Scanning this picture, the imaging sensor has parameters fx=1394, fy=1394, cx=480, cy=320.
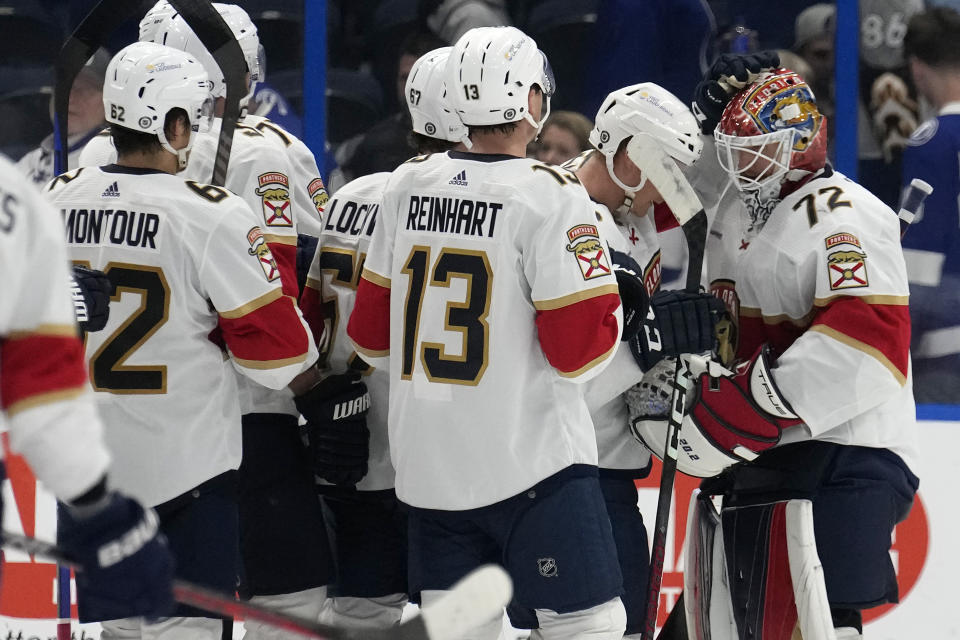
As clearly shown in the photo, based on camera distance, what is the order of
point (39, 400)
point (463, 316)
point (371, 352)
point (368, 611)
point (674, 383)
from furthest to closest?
point (368, 611)
point (674, 383)
point (371, 352)
point (463, 316)
point (39, 400)

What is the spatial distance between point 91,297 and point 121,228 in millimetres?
181

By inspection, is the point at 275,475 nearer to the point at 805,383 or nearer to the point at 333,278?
the point at 333,278

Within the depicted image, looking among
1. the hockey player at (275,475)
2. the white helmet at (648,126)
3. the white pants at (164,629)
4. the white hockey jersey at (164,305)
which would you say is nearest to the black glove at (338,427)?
the hockey player at (275,475)

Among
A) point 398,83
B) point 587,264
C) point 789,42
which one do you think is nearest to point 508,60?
point 587,264

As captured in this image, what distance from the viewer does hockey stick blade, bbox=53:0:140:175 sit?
124 inches

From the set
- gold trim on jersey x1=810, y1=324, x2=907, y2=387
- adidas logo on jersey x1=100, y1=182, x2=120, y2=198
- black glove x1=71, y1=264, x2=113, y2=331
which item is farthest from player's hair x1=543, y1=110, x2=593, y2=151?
black glove x1=71, y1=264, x2=113, y2=331

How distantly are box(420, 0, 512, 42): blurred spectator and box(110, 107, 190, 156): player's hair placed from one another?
191cm

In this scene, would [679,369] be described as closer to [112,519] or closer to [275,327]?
[275,327]

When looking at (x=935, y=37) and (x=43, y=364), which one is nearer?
(x=43, y=364)

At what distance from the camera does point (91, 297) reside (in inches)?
100

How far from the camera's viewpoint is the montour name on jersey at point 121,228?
2666 millimetres

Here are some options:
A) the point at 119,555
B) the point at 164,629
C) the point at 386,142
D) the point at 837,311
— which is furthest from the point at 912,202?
the point at 119,555

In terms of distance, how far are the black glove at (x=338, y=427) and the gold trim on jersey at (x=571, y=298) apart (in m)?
0.61

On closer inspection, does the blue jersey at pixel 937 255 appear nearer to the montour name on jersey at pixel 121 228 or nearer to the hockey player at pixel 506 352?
the hockey player at pixel 506 352
